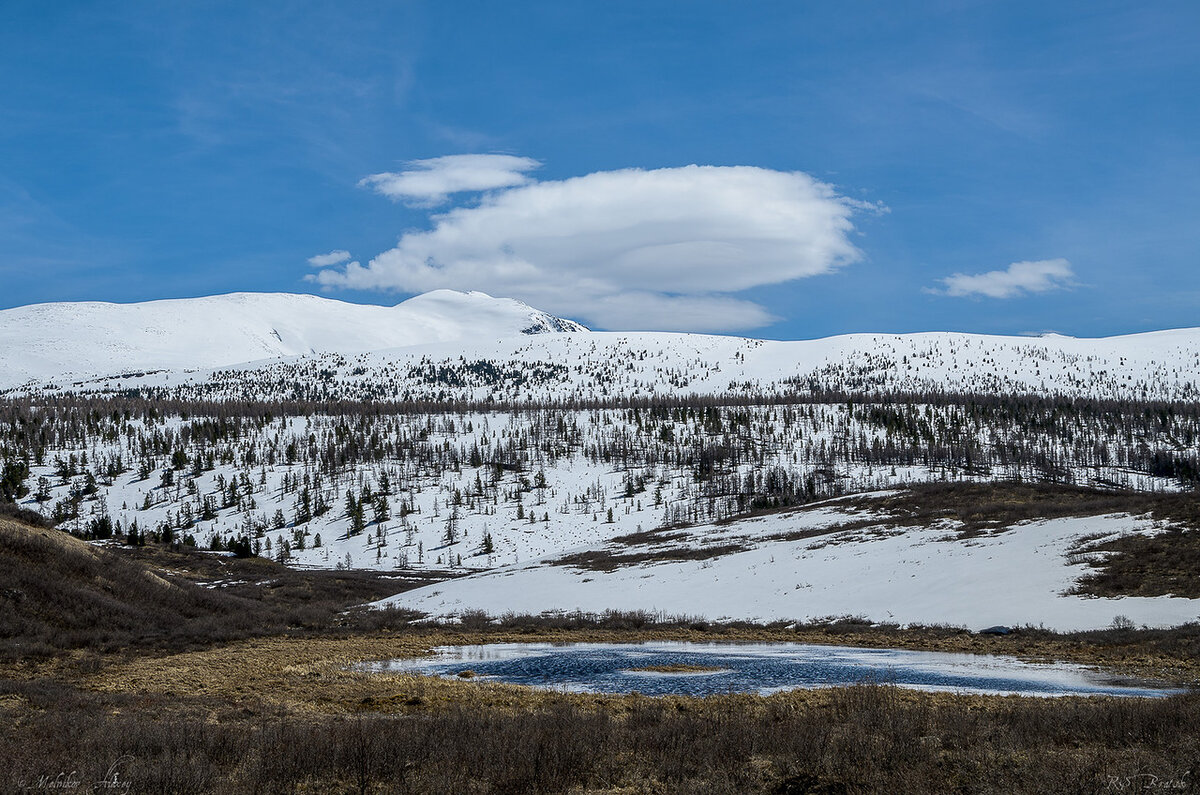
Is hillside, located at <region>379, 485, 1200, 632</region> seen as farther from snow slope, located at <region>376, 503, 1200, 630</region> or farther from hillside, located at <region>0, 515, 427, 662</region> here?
hillside, located at <region>0, 515, 427, 662</region>

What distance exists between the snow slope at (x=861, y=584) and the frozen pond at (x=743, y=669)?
7.40 metres

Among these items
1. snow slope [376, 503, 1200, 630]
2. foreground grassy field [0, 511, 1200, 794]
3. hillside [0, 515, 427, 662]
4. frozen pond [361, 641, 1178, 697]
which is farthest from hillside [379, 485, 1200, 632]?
hillside [0, 515, 427, 662]

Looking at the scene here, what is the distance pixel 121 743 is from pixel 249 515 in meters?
167

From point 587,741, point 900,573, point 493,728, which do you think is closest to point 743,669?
point 493,728

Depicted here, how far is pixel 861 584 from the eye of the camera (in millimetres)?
47906

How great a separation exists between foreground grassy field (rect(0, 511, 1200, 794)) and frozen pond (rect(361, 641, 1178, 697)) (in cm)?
220

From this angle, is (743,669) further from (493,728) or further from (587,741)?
(587,741)

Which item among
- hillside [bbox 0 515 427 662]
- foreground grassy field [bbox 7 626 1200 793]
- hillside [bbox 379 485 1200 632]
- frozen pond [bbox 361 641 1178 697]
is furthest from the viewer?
hillside [bbox 379 485 1200 632]

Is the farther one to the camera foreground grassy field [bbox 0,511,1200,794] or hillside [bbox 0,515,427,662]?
hillside [bbox 0,515,427,662]

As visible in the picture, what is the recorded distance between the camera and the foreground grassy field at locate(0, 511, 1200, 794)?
40.7 ft

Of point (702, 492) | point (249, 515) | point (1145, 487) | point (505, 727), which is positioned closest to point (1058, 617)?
point (505, 727)

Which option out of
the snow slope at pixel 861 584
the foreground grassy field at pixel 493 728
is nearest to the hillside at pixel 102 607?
the foreground grassy field at pixel 493 728

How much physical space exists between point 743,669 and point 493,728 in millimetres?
16138

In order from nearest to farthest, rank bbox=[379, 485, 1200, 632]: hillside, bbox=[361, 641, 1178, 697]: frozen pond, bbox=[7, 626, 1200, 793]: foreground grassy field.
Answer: bbox=[7, 626, 1200, 793]: foreground grassy field → bbox=[361, 641, 1178, 697]: frozen pond → bbox=[379, 485, 1200, 632]: hillside
